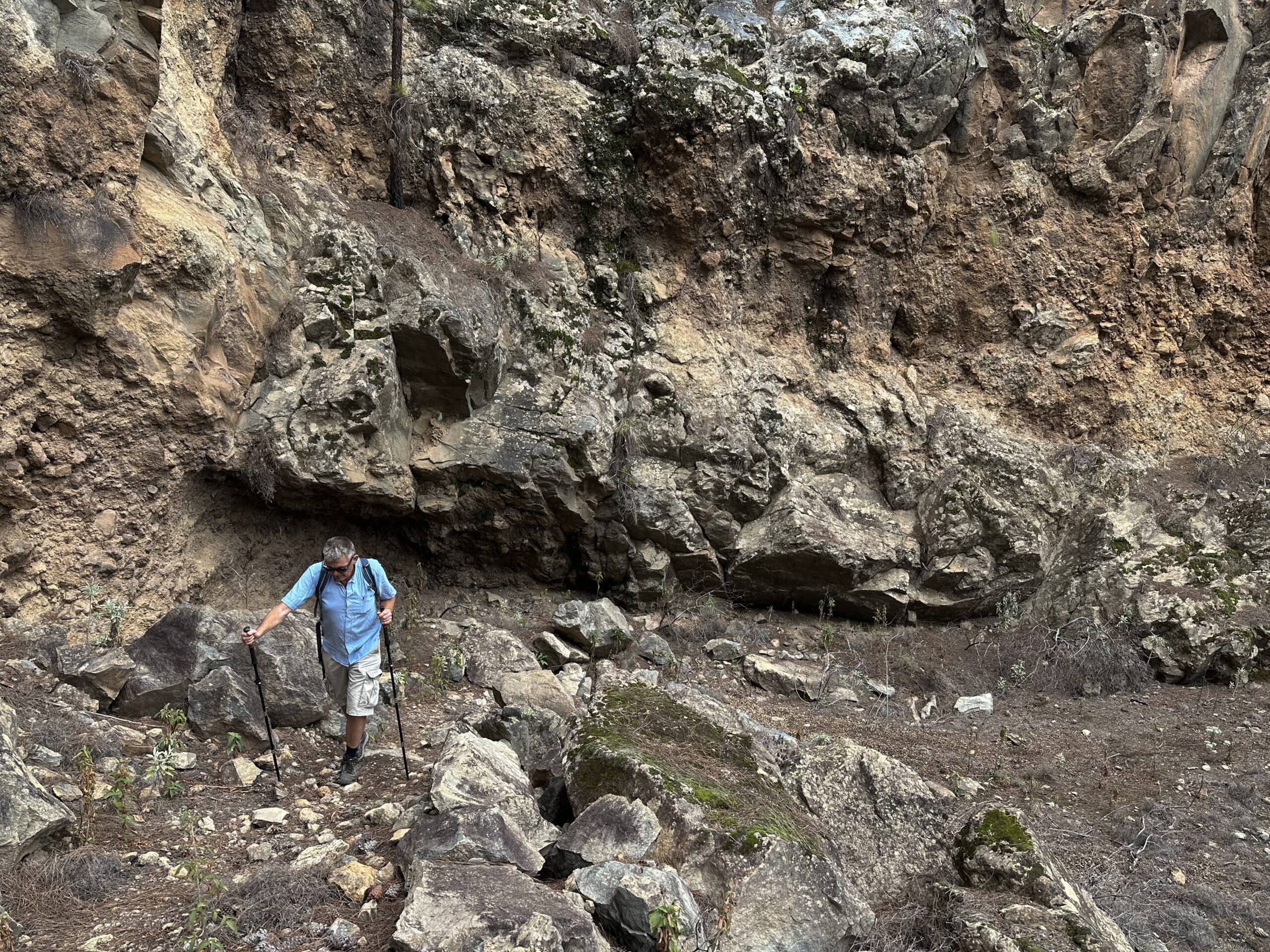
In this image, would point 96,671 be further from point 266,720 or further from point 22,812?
point 22,812

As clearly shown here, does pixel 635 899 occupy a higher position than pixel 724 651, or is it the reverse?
pixel 635 899

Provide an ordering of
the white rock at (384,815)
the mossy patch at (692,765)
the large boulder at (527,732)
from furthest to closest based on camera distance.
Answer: the large boulder at (527,732) → the white rock at (384,815) → the mossy patch at (692,765)

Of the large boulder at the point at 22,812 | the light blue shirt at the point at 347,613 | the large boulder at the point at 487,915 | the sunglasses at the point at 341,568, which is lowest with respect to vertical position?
the large boulder at the point at 487,915

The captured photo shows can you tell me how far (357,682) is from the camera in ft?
16.4

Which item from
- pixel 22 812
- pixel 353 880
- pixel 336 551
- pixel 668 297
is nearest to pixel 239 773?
pixel 22 812

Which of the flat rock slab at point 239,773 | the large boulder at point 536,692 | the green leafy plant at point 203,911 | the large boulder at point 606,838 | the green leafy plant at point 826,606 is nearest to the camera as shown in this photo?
the green leafy plant at point 203,911

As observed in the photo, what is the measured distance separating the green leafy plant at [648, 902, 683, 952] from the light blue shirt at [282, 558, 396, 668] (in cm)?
258

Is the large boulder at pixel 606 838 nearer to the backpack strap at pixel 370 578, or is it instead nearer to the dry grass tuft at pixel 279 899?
the dry grass tuft at pixel 279 899

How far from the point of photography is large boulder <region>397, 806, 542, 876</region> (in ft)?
11.8

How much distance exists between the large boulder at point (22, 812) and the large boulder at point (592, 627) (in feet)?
16.9

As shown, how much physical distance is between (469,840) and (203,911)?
1.08 metres

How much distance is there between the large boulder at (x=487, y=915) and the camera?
301 centimetres

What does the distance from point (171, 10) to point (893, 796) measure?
9095 millimetres

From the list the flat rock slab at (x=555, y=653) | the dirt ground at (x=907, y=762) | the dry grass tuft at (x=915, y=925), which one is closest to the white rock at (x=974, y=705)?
the dirt ground at (x=907, y=762)
